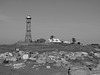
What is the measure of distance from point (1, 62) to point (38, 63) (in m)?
4.05

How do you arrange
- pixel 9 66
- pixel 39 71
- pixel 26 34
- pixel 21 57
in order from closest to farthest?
pixel 39 71
pixel 9 66
pixel 21 57
pixel 26 34

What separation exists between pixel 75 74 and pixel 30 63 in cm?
697

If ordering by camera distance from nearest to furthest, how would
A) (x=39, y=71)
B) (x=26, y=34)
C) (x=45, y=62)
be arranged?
(x=39, y=71) < (x=45, y=62) < (x=26, y=34)

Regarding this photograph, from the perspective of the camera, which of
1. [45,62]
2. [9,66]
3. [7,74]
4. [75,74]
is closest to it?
[75,74]

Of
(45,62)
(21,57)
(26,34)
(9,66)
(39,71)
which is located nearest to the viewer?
(39,71)

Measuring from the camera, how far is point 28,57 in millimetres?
18203

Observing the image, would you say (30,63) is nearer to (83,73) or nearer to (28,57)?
(28,57)

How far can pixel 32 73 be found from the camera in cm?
1293

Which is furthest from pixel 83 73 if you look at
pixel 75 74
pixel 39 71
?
pixel 39 71

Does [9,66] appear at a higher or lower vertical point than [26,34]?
lower

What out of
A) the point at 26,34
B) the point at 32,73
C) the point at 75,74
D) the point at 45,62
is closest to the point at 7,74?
the point at 32,73

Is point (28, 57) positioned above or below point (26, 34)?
below

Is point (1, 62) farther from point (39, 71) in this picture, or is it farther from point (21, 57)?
point (39, 71)

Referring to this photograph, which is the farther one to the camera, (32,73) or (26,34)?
(26,34)
